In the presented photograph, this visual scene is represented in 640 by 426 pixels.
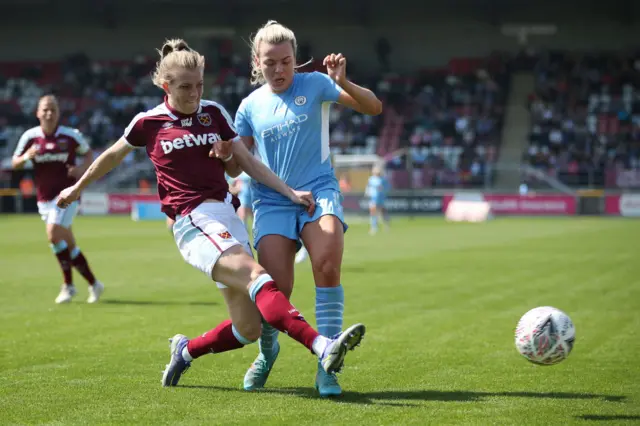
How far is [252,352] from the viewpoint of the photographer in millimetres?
8469

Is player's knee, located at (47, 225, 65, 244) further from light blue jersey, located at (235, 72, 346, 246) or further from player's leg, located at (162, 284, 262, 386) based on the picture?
light blue jersey, located at (235, 72, 346, 246)

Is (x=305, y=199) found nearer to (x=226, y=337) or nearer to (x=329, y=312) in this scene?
(x=329, y=312)

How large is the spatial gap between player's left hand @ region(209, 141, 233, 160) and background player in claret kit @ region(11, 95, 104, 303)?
21.5 feet

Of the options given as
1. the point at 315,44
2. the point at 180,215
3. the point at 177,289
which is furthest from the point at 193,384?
the point at 315,44

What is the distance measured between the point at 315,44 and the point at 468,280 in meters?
35.5

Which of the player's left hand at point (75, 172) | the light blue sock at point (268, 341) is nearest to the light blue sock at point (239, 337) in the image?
the light blue sock at point (268, 341)

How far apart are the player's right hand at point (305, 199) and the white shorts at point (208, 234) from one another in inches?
16.0

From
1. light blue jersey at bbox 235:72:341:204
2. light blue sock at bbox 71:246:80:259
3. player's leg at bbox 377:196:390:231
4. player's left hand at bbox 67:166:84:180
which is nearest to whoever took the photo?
light blue jersey at bbox 235:72:341:204

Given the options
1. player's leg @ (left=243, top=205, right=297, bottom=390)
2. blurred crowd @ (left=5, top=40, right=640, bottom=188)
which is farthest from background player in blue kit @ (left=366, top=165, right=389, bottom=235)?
player's leg @ (left=243, top=205, right=297, bottom=390)

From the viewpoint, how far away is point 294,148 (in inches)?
265

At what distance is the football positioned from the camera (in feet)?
21.6

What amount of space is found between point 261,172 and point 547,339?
7.39ft

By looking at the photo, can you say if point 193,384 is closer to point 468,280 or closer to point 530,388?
point 530,388

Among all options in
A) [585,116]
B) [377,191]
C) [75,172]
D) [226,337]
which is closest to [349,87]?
[226,337]
